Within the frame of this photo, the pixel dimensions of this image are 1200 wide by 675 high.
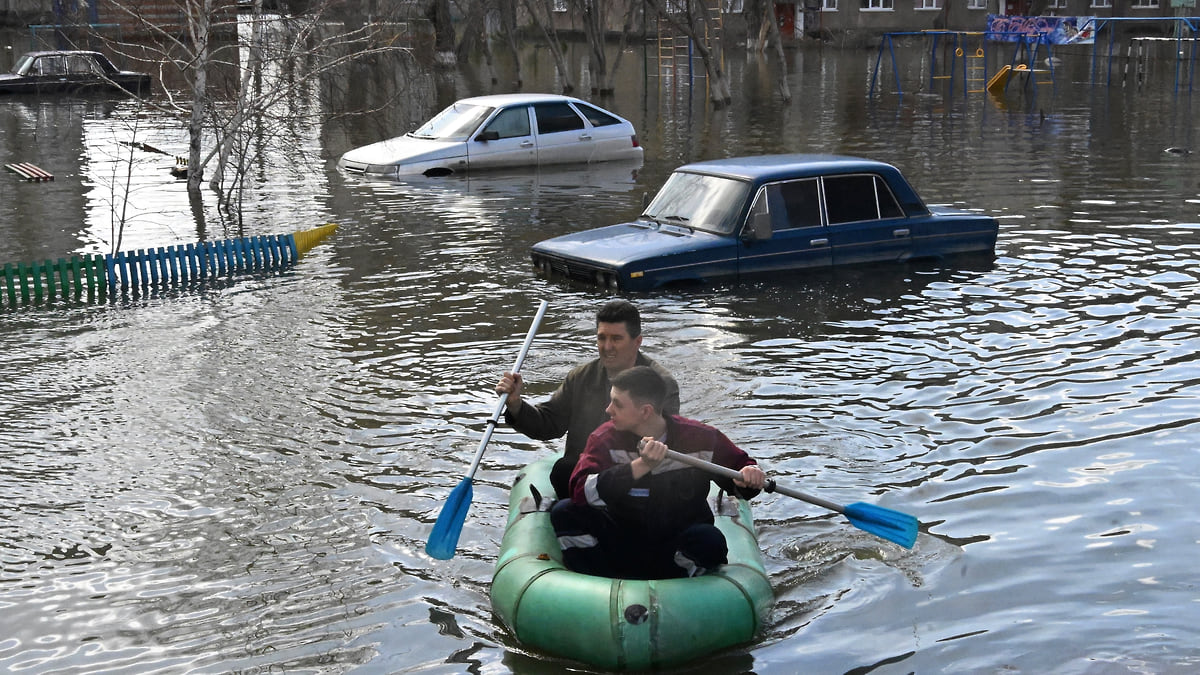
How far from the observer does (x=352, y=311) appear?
1252 cm

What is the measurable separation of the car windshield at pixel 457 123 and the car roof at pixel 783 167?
7752mm

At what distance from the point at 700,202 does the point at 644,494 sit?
7.78 metres

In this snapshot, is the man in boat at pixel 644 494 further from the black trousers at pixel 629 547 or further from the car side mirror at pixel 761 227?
the car side mirror at pixel 761 227

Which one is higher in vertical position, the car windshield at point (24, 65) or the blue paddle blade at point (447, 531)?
the car windshield at point (24, 65)

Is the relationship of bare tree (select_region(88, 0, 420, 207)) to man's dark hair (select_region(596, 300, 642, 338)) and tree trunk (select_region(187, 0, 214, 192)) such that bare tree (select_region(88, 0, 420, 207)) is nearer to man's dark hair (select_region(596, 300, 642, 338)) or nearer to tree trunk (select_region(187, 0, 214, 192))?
tree trunk (select_region(187, 0, 214, 192))

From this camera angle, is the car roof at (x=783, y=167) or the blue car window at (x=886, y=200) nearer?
the car roof at (x=783, y=167)

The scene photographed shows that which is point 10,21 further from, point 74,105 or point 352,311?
point 352,311

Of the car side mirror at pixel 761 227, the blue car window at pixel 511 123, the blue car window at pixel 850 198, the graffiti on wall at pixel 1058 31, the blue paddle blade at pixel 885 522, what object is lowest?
the blue paddle blade at pixel 885 522

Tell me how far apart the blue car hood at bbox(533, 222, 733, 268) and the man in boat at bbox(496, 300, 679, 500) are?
18.2ft

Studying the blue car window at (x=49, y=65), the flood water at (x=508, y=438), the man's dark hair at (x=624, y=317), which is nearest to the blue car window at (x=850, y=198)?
the flood water at (x=508, y=438)

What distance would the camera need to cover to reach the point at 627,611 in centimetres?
555

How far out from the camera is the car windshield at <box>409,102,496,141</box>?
20.9 meters

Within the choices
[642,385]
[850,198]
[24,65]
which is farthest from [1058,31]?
[642,385]

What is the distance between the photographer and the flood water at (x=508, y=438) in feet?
20.3
